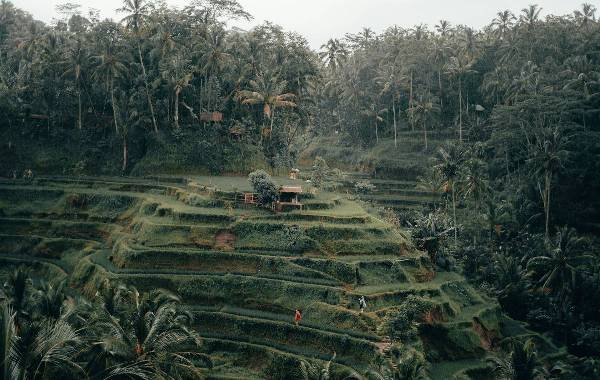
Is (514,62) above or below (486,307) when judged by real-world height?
above

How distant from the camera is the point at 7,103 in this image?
60062 millimetres

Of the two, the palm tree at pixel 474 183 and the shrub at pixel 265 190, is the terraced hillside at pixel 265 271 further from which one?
the palm tree at pixel 474 183

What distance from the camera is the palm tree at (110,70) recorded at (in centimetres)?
5866

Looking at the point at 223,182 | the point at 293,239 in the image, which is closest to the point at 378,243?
the point at 293,239

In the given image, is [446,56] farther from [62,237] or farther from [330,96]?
[62,237]

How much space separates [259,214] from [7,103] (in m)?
34.0

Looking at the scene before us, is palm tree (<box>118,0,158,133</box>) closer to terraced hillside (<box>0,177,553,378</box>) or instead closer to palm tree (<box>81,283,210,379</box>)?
terraced hillside (<box>0,177,553,378</box>)

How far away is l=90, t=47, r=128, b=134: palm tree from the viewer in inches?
2309

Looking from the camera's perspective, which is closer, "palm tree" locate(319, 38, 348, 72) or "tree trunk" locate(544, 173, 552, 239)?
"tree trunk" locate(544, 173, 552, 239)

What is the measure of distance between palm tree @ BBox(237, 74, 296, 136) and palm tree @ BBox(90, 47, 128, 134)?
12.7m

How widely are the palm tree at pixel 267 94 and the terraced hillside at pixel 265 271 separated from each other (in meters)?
12.3

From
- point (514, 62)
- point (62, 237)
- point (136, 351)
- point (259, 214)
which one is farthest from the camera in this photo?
point (514, 62)

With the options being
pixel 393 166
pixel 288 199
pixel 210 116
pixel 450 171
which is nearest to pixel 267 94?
pixel 210 116

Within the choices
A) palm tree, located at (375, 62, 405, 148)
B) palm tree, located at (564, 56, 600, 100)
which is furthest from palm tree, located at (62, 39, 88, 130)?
palm tree, located at (564, 56, 600, 100)
